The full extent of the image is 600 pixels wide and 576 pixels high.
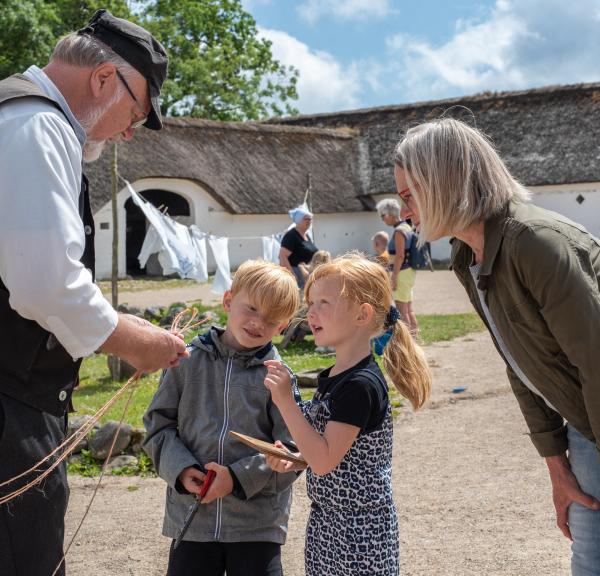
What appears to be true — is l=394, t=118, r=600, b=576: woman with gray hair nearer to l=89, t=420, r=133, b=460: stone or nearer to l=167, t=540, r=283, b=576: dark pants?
l=167, t=540, r=283, b=576: dark pants

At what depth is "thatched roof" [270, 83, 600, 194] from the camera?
27.8 m

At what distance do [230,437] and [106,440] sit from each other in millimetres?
2987

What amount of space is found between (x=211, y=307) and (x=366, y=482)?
38.3 ft

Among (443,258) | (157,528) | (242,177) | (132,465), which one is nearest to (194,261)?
(132,465)

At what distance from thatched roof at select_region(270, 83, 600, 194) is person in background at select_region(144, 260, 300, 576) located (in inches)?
1002

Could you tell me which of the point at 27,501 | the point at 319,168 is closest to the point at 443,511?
the point at 27,501

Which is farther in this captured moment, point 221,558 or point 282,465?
point 221,558

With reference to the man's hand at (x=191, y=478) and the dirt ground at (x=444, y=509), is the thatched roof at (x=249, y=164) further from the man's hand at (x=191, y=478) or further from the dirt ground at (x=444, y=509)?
the man's hand at (x=191, y=478)

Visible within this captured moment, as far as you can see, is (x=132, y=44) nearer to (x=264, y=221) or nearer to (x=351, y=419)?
(x=351, y=419)

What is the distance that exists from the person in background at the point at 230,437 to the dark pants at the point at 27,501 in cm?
47

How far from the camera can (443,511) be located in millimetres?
4434

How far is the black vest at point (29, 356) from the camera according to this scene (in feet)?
6.73

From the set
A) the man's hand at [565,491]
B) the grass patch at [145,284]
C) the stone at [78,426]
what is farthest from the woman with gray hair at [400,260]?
the grass patch at [145,284]

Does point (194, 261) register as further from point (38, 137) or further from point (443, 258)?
point (443, 258)
